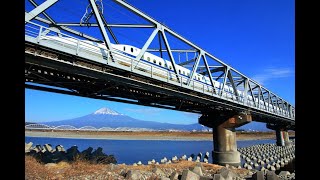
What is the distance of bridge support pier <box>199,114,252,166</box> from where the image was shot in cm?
3747

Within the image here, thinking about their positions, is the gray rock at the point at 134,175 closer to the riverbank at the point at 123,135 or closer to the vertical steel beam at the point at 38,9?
the vertical steel beam at the point at 38,9

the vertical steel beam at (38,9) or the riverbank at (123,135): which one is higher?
the vertical steel beam at (38,9)

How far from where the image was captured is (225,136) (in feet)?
129

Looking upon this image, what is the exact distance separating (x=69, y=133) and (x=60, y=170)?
124413mm

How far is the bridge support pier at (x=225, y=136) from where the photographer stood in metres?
37.5

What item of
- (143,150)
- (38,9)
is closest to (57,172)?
(38,9)

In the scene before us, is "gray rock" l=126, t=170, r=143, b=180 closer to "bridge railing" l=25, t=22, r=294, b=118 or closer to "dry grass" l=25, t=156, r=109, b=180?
"dry grass" l=25, t=156, r=109, b=180

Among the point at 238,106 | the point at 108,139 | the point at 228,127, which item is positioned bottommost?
the point at 108,139

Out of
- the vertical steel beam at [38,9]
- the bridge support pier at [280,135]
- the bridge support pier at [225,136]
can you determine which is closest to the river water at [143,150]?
the bridge support pier at [225,136]

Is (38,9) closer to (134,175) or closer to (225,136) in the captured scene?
(134,175)

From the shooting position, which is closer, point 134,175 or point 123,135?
point 134,175
